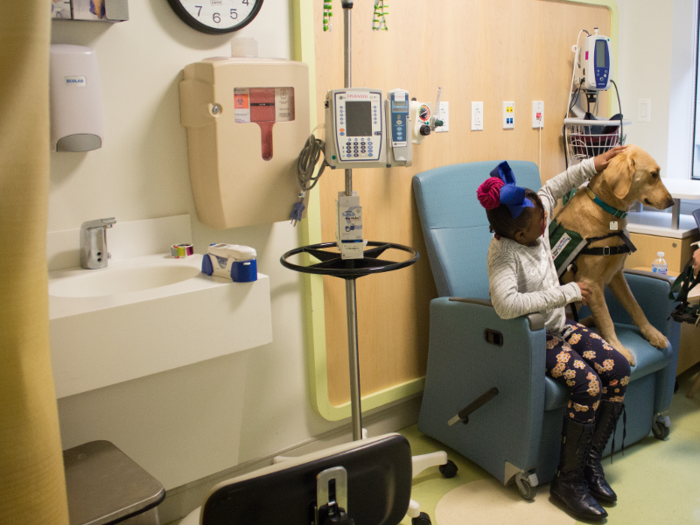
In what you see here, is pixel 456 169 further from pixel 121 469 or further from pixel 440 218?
pixel 121 469

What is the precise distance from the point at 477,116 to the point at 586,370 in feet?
3.86

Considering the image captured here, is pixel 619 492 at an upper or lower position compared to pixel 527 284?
lower

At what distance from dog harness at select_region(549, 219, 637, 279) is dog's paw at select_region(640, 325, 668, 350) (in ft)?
1.06

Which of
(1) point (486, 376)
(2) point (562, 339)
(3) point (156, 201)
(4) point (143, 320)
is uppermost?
(3) point (156, 201)

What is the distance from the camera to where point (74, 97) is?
1533mm

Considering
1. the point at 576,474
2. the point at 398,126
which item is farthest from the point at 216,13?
the point at 576,474

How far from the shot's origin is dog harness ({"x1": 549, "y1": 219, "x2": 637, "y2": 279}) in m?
2.12

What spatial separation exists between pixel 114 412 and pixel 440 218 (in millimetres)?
1408

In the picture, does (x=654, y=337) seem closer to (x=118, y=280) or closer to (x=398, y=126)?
(x=398, y=126)

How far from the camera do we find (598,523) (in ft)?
6.19

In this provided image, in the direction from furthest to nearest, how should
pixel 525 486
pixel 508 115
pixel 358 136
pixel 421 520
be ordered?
pixel 508 115, pixel 525 486, pixel 421 520, pixel 358 136

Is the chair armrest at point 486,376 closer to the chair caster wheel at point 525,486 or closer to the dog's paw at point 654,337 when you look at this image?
the chair caster wheel at point 525,486

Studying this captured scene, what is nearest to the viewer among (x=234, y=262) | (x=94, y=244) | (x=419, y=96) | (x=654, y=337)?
(x=234, y=262)

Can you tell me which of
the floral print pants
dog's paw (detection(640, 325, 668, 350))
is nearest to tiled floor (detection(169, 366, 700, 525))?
the floral print pants
